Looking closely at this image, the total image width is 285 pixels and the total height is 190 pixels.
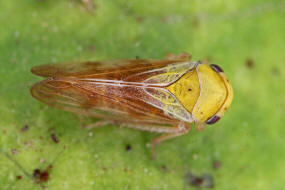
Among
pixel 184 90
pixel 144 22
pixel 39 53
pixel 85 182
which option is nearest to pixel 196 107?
pixel 184 90

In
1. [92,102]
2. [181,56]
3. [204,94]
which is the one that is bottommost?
[92,102]

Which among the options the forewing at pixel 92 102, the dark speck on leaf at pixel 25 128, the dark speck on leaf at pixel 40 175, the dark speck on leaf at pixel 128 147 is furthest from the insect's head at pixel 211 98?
the dark speck on leaf at pixel 25 128

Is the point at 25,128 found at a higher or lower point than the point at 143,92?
lower

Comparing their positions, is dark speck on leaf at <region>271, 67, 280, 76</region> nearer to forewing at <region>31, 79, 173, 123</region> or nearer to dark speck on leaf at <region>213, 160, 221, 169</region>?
dark speck on leaf at <region>213, 160, 221, 169</region>

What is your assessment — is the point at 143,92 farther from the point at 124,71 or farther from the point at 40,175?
the point at 40,175

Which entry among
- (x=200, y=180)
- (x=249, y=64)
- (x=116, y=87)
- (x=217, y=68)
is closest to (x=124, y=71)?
(x=116, y=87)
